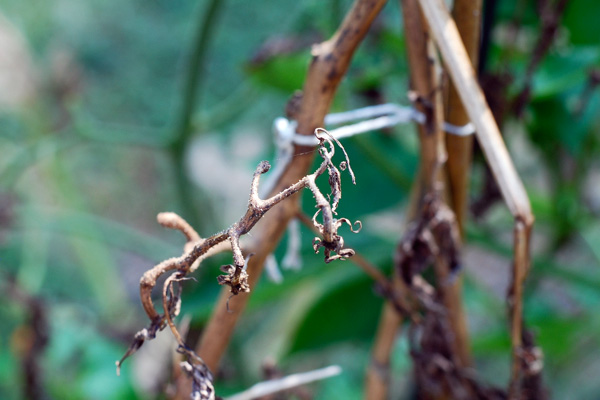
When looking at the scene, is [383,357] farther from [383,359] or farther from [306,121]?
[306,121]

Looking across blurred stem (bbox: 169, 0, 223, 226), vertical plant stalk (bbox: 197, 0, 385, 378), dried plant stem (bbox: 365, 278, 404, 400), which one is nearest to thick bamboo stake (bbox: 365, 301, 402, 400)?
dried plant stem (bbox: 365, 278, 404, 400)

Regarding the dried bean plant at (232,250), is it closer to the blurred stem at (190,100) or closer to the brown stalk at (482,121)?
the brown stalk at (482,121)

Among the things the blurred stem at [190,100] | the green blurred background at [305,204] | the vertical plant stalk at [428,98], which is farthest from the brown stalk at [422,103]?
the blurred stem at [190,100]

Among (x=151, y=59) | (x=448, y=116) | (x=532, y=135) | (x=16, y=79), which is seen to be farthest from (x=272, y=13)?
(x=448, y=116)

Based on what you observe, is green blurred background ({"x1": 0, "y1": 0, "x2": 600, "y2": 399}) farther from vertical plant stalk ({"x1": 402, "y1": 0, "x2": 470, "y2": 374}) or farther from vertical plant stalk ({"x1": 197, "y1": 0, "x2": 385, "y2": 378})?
vertical plant stalk ({"x1": 197, "y1": 0, "x2": 385, "y2": 378})

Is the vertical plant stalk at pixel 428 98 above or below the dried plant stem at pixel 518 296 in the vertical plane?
above

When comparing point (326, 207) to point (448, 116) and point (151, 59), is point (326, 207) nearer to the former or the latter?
point (448, 116)
